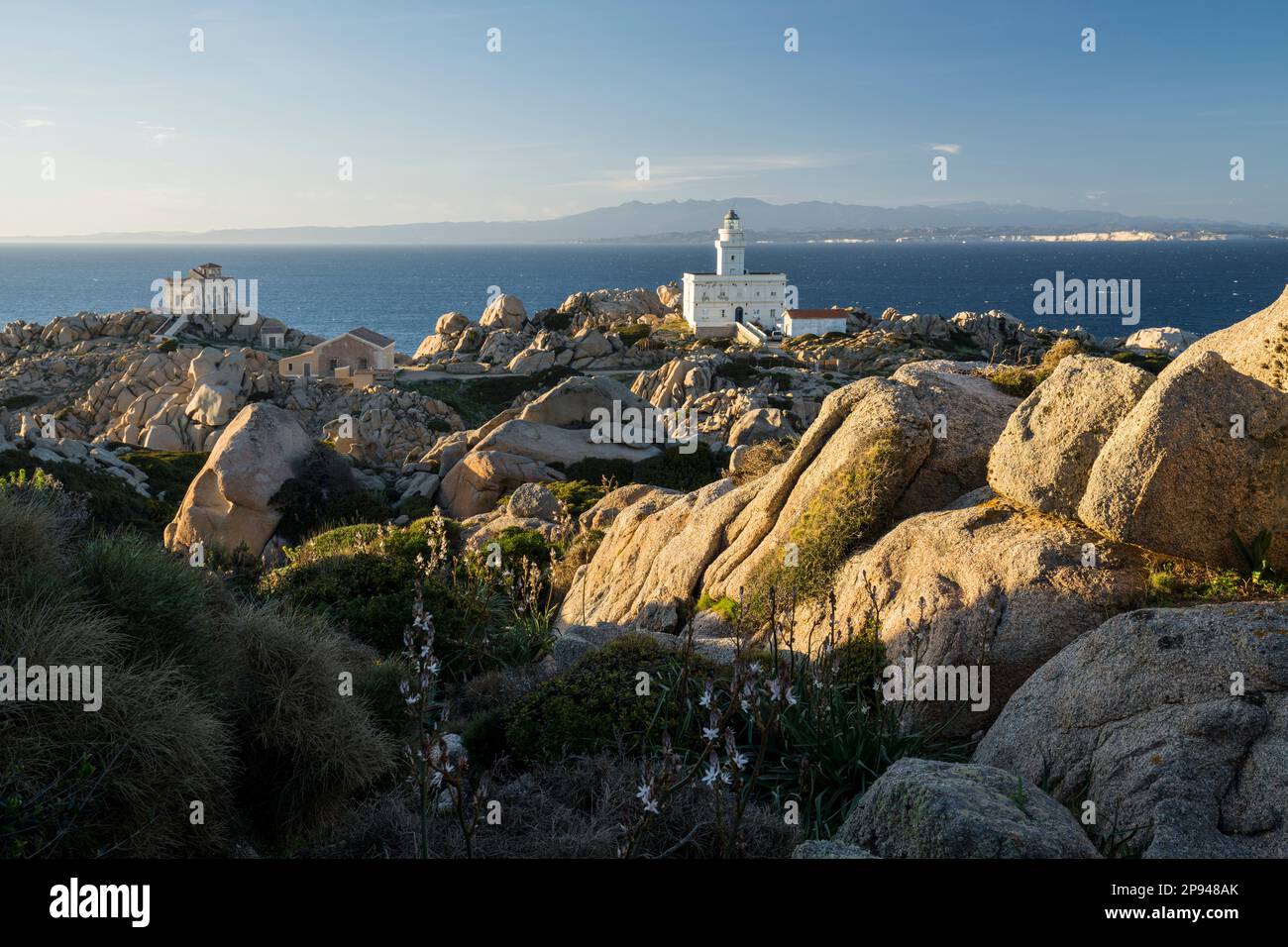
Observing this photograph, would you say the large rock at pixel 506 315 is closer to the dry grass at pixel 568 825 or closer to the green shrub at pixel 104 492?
the green shrub at pixel 104 492

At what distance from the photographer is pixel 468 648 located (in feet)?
41.9

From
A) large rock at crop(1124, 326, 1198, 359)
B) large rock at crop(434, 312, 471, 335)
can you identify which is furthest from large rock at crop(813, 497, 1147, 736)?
large rock at crop(434, 312, 471, 335)

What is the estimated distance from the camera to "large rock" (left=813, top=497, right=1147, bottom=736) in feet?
29.2

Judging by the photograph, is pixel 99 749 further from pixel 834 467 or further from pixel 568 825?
pixel 834 467

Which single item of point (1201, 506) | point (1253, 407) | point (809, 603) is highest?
point (1253, 407)

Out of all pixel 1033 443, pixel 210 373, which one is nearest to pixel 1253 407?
pixel 1033 443

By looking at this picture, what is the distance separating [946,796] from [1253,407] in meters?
5.62

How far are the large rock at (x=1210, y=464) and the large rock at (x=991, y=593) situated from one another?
1.76ft

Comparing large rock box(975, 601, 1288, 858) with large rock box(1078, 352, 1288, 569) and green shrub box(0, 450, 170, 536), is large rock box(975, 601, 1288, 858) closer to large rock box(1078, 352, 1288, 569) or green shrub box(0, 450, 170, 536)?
large rock box(1078, 352, 1288, 569)

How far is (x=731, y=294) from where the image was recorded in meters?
109

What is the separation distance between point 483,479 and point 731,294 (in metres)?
83.1

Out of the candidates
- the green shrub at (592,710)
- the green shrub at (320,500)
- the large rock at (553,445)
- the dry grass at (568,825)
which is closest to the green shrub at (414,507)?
the green shrub at (320,500)

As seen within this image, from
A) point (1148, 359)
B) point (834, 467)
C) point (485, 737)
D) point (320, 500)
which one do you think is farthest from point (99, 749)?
point (1148, 359)

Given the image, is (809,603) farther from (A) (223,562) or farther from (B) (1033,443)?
(A) (223,562)
